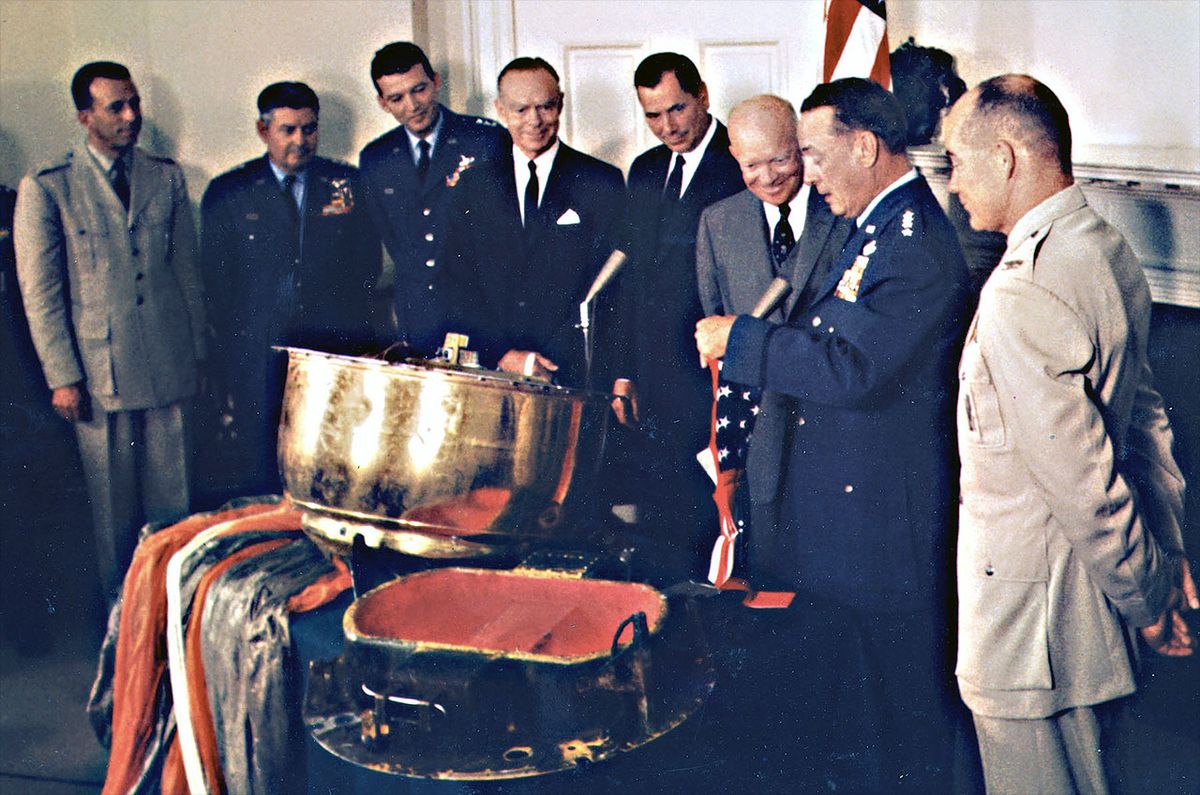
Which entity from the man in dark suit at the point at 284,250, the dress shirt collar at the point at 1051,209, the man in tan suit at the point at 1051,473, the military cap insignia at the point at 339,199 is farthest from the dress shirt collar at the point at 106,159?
the dress shirt collar at the point at 1051,209

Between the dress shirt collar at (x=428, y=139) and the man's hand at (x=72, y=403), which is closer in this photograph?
the dress shirt collar at (x=428, y=139)

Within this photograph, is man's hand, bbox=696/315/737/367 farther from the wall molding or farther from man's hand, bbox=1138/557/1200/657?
man's hand, bbox=1138/557/1200/657

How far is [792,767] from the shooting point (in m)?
2.00

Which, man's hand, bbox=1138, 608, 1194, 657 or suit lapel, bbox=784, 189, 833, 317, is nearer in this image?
man's hand, bbox=1138, 608, 1194, 657

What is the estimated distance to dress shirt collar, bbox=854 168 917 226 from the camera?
6.58 feet

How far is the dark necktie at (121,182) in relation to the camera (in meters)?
2.60

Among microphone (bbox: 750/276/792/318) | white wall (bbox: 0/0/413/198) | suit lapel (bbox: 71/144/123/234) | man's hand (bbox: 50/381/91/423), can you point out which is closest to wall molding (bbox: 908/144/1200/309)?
microphone (bbox: 750/276/792/318)

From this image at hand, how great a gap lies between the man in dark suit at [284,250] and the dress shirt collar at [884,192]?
1.06 metres

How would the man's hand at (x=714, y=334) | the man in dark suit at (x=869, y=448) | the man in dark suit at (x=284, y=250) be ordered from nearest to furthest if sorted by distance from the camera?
the man in dark suit at (x=869, y=448)
the man's hand at (x=714, y=334)
the man in dark suit at (x=284, y=250)

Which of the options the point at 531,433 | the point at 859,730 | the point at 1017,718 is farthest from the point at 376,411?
the point at 1017,718

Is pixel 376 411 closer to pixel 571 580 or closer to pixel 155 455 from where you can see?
pixel 571 580

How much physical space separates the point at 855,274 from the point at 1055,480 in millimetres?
477

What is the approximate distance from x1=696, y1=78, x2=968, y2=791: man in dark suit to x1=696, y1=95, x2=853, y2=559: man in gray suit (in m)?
0.05

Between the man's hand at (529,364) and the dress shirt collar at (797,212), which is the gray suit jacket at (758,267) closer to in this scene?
the dress shirt collar at (797,212)
